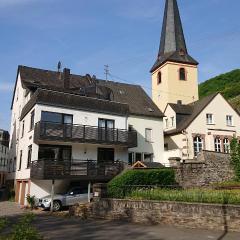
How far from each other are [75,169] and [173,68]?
94.0 feet

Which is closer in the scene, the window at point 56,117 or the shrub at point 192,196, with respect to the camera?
the shrub at point 192,196

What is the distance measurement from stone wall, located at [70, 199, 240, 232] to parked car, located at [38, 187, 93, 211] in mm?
4650

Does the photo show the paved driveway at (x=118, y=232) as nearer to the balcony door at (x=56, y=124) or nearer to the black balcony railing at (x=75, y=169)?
the black balcony railing at (x=75, y=169)

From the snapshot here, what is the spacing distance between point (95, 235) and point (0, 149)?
54.3 metres

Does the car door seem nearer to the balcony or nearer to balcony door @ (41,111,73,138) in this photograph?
the balcony

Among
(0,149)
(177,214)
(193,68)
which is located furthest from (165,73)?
(177,214)

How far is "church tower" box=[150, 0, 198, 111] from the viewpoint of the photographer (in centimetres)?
5047

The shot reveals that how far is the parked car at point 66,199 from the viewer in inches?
969

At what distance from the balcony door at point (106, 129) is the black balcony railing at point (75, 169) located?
219 centimetres

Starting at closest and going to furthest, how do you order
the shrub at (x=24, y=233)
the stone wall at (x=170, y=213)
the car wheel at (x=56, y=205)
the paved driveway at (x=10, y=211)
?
the shrub at (x=24, y=233)
the stone wall at (x=170, y=213)
the paved driveway at (x=10, y=211)
the car wheel at (x=56, y=205)

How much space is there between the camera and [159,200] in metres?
17.1

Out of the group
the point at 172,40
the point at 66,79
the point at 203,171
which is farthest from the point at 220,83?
the point at 203,171

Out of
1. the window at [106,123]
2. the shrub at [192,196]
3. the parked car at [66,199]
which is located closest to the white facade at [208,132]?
the window at [106,123]

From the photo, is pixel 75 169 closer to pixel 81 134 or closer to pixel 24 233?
pixel 81 134
